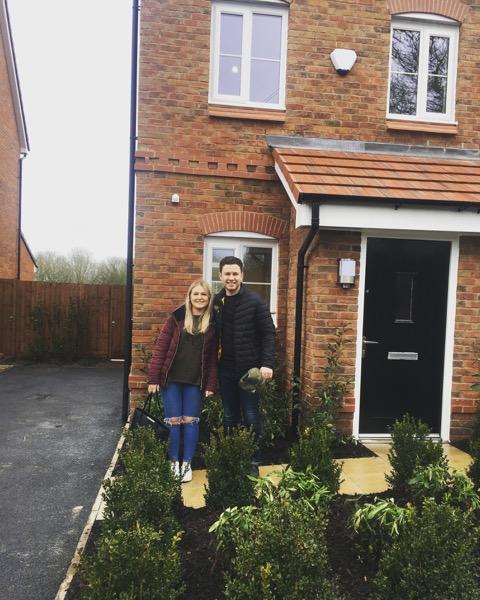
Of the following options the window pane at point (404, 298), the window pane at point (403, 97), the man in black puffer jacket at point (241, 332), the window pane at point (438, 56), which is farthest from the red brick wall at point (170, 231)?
the window pane at point (438, 56)

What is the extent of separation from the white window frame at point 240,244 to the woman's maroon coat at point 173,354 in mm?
2268

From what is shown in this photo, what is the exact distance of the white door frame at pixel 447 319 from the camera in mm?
5805

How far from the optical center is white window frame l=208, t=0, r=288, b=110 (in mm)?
6570

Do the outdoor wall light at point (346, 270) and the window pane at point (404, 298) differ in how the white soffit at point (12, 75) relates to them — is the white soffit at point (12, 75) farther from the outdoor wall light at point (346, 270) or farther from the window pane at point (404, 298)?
the window pane at point (404, 298)

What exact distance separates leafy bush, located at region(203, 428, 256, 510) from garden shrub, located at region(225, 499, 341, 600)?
Result: 0.88 meters

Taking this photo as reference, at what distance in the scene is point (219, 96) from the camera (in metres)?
6.64

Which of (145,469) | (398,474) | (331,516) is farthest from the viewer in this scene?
(398,474)

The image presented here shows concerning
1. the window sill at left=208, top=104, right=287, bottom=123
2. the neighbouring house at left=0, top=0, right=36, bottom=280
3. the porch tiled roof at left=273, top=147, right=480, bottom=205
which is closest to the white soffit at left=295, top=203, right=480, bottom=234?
the porch tiled roof at left=273, top=147, right=480, bottom=205

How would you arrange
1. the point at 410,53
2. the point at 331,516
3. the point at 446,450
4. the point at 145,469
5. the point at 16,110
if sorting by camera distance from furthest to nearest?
the point at 16,110
the point at 410,53
the point at 446,450
the point at 331,516
the point at 145,469

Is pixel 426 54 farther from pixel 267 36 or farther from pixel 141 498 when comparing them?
pixel 141 498

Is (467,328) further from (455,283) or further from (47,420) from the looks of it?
(47,420)

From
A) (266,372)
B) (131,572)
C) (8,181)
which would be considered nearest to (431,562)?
(131,572)

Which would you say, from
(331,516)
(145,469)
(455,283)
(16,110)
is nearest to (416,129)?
(455,283)

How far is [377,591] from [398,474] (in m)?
1.51
